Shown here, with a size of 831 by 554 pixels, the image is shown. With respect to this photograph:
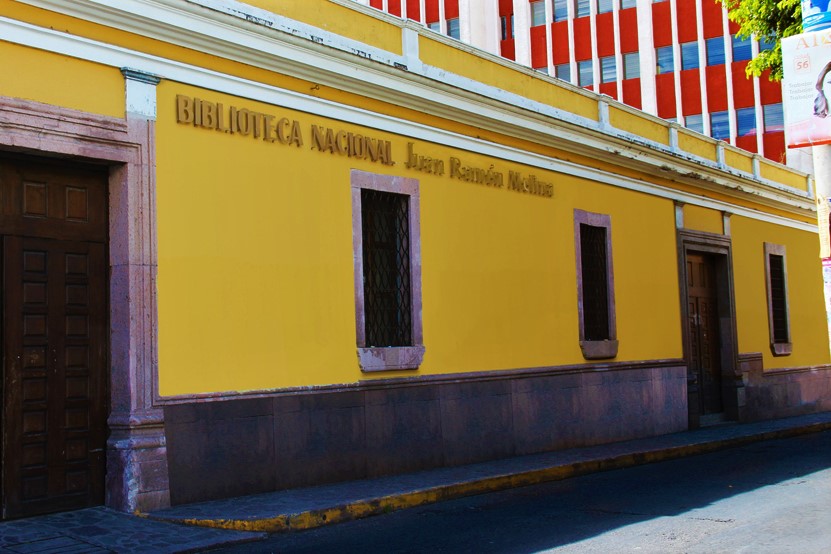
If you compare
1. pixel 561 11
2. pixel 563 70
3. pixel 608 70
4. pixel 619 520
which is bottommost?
pixel 619 520

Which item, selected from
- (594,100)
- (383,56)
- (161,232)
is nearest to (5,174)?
(161,232)

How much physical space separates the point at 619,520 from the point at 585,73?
3108 cm

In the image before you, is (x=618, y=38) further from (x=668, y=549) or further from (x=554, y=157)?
(x=668, y=549)

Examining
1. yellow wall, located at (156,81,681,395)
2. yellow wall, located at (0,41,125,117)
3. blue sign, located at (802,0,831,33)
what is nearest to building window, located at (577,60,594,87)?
yellow wall, located at (156,81,681,395)

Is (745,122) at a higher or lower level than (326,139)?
higher

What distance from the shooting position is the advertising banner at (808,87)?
19.8 ft

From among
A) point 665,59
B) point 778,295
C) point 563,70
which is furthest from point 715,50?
point 778,295

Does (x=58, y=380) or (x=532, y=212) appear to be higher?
(x=532, y=212)

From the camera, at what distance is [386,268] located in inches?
471

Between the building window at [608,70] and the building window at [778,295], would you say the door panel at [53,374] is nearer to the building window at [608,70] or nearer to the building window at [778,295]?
the building window at [778,295]

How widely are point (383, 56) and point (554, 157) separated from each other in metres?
4.01

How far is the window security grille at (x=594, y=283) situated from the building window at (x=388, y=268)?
4231 mm

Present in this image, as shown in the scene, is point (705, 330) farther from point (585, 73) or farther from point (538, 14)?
point (538, 14)

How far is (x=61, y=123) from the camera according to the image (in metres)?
8.48
